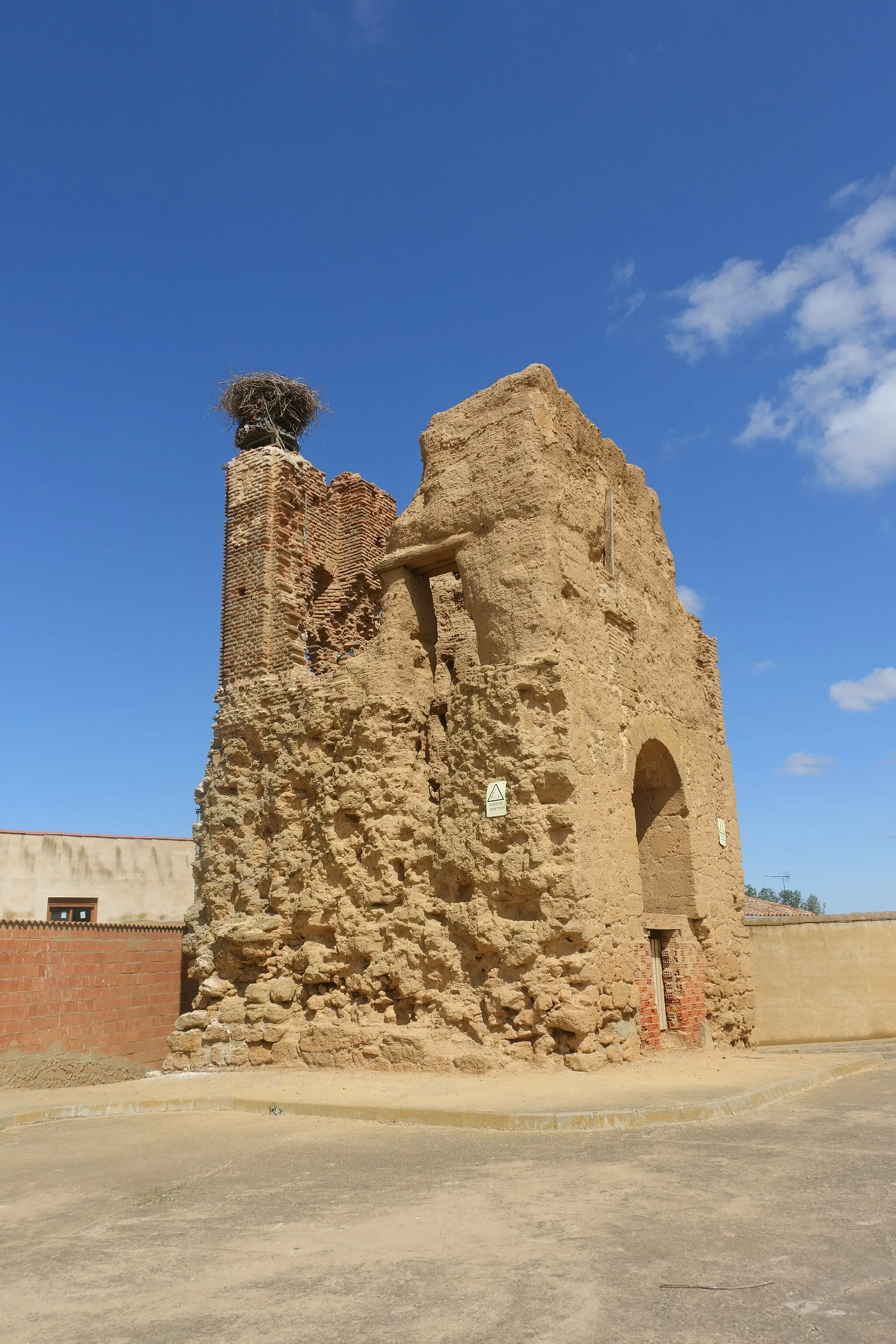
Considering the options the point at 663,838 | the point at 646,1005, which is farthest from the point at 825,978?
the point at 646,1005

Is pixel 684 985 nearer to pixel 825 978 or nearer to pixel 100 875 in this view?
pixel 825 978

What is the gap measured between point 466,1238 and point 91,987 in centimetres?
881

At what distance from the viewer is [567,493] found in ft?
29.8

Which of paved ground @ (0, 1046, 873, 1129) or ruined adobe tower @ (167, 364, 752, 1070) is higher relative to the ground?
ruined adobe tower @ (167, 364, 752, 1070)

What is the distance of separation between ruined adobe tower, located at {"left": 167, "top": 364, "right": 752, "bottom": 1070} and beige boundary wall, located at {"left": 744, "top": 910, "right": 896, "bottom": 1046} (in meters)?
1.73

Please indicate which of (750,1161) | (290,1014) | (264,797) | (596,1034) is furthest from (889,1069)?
(264,797)

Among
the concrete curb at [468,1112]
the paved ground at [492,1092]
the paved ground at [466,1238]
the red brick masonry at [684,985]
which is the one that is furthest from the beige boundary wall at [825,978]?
the paved ground at [466,1238]

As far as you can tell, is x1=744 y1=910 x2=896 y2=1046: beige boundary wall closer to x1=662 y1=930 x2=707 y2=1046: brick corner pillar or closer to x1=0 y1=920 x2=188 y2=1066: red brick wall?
x1=662 y1=930 x2=707 y2=1046: brick corner pillar

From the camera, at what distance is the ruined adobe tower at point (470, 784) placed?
7.96 metres

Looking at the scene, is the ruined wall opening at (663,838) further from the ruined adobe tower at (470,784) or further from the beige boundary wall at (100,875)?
the beige boundary wall at (100,875)

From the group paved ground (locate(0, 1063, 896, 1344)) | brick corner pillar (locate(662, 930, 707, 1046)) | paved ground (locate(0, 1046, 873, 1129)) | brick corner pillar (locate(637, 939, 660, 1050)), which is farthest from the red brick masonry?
paved ground (locate(0, 1063, 896, 1344))

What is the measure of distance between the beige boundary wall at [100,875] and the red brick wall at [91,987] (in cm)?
735

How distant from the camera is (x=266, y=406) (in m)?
12.1

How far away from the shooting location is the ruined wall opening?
1034 cm
